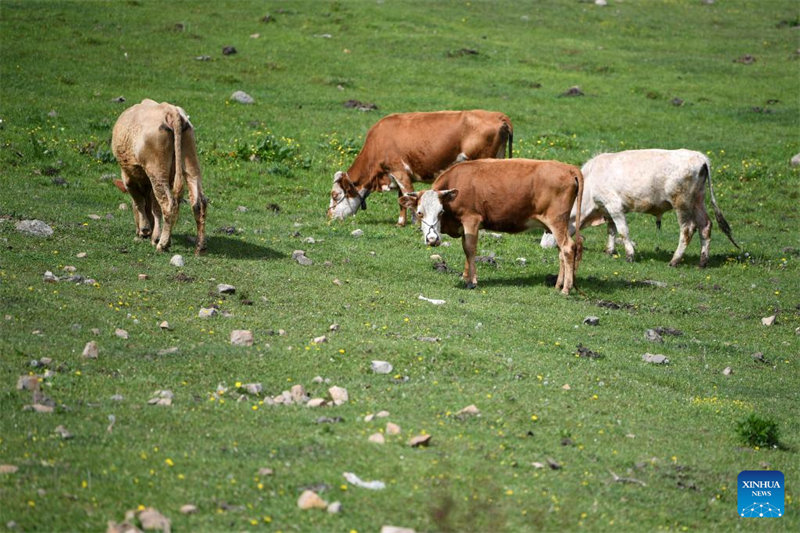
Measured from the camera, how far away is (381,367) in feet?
36.7

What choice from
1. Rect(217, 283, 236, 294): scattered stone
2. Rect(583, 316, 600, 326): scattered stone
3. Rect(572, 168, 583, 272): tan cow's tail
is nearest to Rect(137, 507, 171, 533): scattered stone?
Rect(217, 283, 236, 294): scattered stone

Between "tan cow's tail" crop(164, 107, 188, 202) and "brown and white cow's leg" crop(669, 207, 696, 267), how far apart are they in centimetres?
940

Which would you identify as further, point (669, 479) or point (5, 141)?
point (5, 141)

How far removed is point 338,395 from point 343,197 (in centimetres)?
1098

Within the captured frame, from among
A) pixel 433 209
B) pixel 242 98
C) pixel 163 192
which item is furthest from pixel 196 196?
pixel 242 98

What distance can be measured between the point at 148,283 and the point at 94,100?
1435 centimetres

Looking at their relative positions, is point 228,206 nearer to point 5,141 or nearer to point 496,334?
point 5,141

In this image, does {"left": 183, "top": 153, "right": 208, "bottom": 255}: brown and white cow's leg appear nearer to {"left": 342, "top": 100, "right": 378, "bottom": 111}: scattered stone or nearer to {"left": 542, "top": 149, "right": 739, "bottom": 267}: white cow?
{"left": 542, "top": 149, "right": 739, "bottom": 267}: white cow

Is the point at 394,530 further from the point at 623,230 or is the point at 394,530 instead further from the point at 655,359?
the point at 623,230

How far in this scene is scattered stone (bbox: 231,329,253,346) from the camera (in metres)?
11.7

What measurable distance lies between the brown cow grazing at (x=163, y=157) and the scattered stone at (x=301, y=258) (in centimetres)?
153

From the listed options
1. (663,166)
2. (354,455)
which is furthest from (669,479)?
(663,166)

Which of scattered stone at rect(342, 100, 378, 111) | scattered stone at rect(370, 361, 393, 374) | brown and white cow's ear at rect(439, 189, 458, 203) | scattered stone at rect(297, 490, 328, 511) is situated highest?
scattered stone at rect(297, 490, 328, 511)

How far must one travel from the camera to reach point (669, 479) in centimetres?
932
